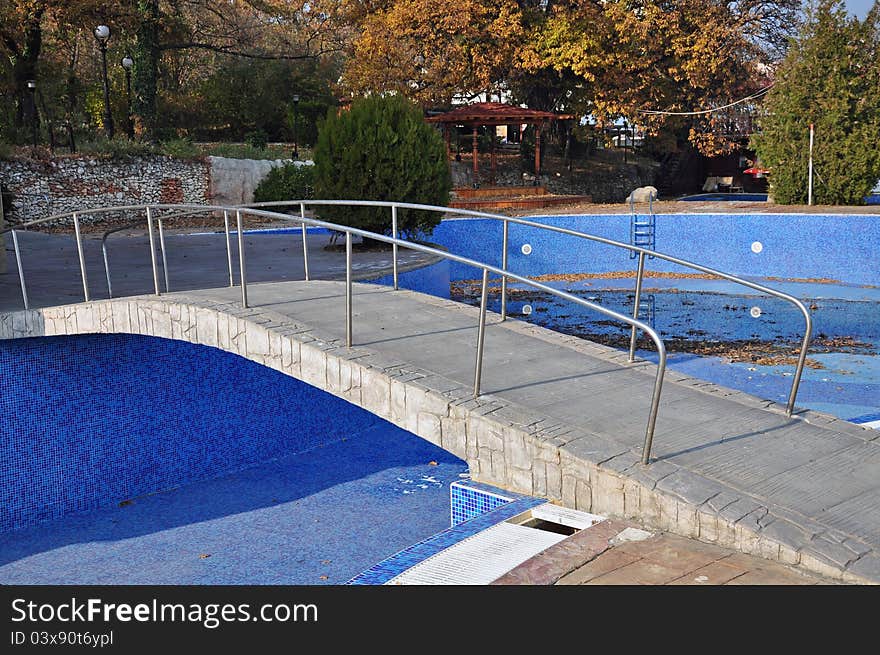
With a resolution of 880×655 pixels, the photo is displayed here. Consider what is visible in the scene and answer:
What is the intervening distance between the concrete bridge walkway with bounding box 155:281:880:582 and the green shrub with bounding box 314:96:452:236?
644 cm

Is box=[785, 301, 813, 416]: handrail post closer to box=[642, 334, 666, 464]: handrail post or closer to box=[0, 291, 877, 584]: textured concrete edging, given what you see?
box=[642, 334, 666, 464]: handrail post

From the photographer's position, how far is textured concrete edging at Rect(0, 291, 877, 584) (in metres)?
3.72

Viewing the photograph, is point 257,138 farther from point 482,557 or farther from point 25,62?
point 482,557

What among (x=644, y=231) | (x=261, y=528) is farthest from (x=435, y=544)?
(x=644, y=231)

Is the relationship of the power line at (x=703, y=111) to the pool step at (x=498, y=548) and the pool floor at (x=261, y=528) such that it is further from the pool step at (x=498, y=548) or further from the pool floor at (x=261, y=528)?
the pool step at (x=498, y=548)

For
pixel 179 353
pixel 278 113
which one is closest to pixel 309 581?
pixel 179 353

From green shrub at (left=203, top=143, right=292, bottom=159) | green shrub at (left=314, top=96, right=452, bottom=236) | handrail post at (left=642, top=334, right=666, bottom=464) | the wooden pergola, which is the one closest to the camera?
handrail post at (left=642, top=334, right=666, bottom=464)

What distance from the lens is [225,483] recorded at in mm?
8586

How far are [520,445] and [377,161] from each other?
9.07 meters

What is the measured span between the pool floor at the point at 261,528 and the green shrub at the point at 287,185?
1239 cm

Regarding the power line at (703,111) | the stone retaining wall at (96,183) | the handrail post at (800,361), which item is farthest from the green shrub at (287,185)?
the handrail post at (800,361)

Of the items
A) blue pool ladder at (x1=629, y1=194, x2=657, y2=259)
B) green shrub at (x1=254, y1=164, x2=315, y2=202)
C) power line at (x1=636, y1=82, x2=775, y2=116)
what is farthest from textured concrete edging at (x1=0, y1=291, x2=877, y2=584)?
power line at (x1=636, y1=82, x2=775, y2=116)
